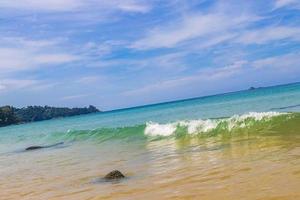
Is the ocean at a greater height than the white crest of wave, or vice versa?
the white crest of wave

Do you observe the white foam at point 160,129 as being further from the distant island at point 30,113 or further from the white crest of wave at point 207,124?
the distant island at point 30,113

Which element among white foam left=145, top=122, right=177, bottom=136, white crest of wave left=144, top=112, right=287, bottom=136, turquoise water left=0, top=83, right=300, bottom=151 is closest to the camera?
white crest of wave left=144, top=112, right=287, bottom=136

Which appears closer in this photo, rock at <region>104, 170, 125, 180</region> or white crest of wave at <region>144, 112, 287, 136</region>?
rock at <region>104, 170, 125, 180</region>

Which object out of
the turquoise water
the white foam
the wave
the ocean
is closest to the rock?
the ocean

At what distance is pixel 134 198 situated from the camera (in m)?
8.65

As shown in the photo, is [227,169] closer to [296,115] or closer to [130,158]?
[130,158]

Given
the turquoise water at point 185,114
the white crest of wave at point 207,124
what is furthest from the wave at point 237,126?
the turquoise water at point 185,114

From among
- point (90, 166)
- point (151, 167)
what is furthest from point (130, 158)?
point (151, 167)

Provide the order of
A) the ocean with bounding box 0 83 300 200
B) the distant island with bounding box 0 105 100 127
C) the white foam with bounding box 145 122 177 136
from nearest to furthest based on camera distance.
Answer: the ocean with bounding box 0 83 300 200 → the white foam with bounding box 145 122 177 136 → the distant island with bounding box 0 105 100 127

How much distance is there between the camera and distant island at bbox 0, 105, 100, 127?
441ft

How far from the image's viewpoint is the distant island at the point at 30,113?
134 m

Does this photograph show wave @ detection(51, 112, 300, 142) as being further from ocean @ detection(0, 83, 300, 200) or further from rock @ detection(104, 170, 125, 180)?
rock @ detection(104, 170, 125, 180)

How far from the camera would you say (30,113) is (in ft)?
550

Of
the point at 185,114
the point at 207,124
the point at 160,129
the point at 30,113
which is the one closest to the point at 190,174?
the point at 207,124
